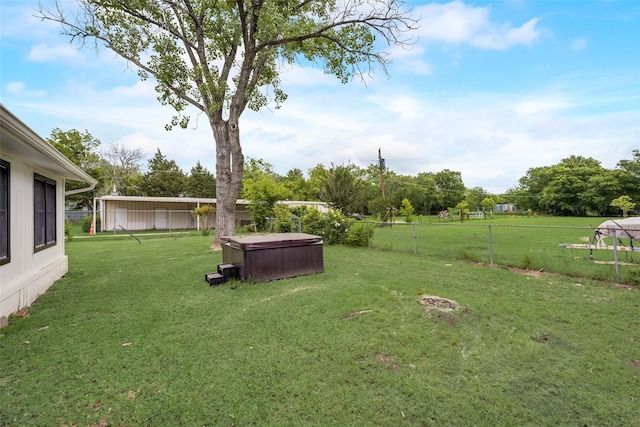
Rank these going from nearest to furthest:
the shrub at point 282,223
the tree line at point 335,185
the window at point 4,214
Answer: the window at point 4,214 → the shrub at point 282,223 → the tree line at point 335,185

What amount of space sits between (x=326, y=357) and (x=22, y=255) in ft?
15.8

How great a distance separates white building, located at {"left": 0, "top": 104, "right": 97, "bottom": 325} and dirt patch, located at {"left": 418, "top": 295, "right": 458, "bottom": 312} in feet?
15.8

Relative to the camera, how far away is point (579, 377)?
239 centimetres

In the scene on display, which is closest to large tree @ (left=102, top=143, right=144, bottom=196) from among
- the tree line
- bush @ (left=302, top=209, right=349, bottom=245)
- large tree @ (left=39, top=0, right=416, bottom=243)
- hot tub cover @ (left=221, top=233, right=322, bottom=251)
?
the tree line

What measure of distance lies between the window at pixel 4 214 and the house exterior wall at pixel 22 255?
0.08 metres

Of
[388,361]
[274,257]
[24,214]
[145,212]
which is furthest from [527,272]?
[145,212]

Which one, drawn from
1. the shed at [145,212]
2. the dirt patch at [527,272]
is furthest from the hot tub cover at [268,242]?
the shed at [145,212]

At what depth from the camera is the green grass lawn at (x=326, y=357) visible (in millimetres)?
2004

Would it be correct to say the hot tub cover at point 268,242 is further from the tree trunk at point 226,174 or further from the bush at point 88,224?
the bush at point 88,224

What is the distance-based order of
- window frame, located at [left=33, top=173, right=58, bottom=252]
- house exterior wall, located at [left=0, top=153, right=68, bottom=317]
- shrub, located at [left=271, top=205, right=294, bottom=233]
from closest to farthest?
house exterior wall, located at [left=0, top=153, right=68, bottom=317]
window frame, located at [left=33, top=173, right=58, bottom=252]
shrub, located at [left=271, top=205, right=294, bottom=233]

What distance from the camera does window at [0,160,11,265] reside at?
372 centimetres

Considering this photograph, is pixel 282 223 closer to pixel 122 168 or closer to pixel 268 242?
pixel 268 242

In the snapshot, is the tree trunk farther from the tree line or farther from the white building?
the tree line

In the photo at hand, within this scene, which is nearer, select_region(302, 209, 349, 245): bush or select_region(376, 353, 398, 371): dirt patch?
select_region(376, 353, 398, 371): dirt patch
